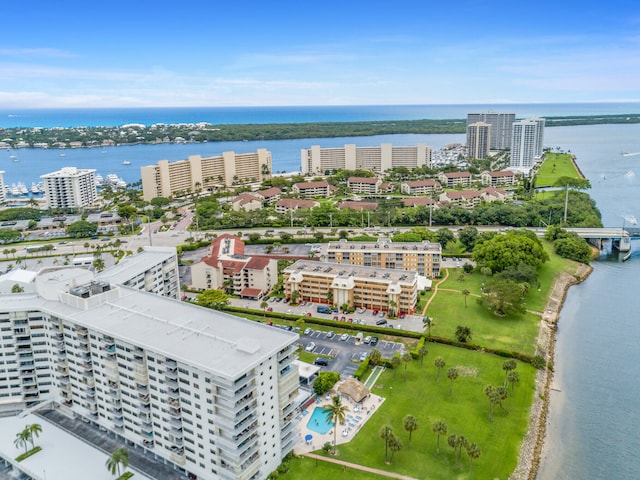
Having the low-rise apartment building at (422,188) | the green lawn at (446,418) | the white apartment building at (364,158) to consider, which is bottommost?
the green lawn at (446,418)

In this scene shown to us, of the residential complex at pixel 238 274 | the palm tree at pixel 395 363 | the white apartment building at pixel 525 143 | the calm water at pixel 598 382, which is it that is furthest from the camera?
the white apartment building at pixel 525 143

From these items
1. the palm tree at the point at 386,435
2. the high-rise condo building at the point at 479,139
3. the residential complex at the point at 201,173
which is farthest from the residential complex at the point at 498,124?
the palm tree at the point at 386,435

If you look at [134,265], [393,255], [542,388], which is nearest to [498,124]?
[393,255]

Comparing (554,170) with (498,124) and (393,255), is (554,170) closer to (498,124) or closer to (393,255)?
(498,124)

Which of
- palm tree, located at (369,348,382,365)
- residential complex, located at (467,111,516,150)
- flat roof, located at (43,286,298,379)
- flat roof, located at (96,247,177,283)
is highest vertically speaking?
residential complex, located at (467,111,516,150)

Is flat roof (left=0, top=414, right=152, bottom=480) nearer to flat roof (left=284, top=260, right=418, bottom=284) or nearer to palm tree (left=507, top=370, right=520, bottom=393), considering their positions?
palm tree (left=507, top=370, right=520, bottom=393)

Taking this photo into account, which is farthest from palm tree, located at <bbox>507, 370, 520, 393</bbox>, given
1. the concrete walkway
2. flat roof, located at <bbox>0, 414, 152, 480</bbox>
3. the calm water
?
flat roof, located at <bbox>0, 414, 152, 480</bbox>

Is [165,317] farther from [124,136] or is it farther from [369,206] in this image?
[124,136]

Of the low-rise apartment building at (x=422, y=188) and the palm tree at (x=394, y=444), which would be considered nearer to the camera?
the palm tree at (x=394, y=444)

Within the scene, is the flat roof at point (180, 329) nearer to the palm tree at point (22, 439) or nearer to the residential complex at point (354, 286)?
the palm tree at point (22, 439)
